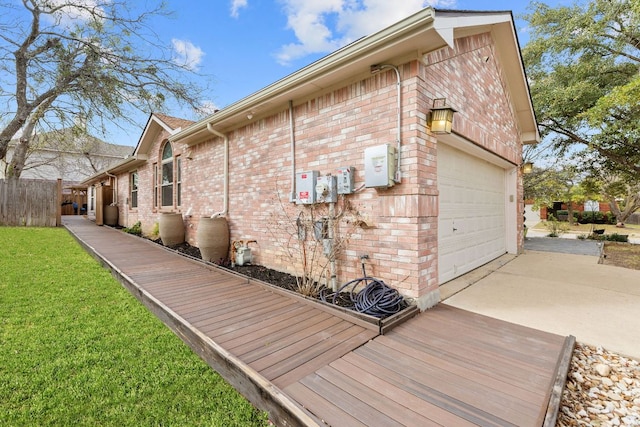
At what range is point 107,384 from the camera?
2.27 meters

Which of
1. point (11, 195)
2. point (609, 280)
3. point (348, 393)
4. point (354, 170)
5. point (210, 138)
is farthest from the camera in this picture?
point (11, 195)

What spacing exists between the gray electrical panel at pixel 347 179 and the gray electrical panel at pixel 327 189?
10 centimetres

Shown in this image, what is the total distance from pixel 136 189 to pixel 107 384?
1225 cm

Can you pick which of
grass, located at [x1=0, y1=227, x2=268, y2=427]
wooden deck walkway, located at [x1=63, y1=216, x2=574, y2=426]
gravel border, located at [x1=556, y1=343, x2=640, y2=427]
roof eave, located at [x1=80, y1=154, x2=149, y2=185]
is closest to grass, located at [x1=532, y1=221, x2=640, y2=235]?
gravel border, located at [x1=556, y1=343, x2=640, y2=427]

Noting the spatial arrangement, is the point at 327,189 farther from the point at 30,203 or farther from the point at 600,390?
the point at 30,203

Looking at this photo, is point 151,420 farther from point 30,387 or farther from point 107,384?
point 30,387

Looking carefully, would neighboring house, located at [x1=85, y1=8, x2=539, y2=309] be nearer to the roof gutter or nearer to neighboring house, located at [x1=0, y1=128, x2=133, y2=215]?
the roof gutter

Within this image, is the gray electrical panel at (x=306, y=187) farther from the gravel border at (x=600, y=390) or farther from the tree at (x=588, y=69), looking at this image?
the tree at (x=588, y=69)

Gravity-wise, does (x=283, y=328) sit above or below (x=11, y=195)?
below

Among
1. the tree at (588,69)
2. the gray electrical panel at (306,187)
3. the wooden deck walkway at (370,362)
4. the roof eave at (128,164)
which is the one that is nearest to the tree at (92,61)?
the roof eave at (128,164)

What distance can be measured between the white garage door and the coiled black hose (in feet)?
4.37

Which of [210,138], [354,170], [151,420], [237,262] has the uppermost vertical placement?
[210,138]

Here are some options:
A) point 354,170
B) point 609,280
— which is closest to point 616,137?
point 609,280

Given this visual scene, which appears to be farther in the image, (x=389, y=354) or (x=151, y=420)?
(x=389, y=354)
